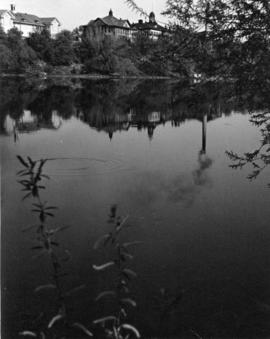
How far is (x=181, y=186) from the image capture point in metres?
10.6

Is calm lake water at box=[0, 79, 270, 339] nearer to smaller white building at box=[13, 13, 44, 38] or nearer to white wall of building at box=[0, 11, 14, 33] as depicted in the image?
white wall of building at box=[0, 11, 14, 33]

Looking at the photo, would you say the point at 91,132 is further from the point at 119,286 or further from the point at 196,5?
the point at 119,286

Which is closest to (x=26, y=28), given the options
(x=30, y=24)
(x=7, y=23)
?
(x=30, y=24)

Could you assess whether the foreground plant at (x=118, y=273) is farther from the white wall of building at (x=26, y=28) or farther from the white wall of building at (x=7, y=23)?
the white wall of building at (x=26, y=28)

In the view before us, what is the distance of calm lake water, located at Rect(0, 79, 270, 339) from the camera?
536 cm

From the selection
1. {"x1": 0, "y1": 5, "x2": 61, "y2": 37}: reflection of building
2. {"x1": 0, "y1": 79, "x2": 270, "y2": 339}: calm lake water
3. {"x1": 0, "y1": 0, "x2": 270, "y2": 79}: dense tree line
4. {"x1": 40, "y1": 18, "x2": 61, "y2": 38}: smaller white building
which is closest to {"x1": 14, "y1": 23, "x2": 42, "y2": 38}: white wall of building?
{"x1": 0, "y1": 5, "x2": 61, "y2": 37}: reflection of building

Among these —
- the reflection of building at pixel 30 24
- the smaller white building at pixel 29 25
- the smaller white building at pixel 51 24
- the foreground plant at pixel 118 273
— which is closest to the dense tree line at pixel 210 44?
the foreground plant at pixel 118 273

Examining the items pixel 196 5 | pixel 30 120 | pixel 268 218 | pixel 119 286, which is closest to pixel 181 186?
pixel 268 218

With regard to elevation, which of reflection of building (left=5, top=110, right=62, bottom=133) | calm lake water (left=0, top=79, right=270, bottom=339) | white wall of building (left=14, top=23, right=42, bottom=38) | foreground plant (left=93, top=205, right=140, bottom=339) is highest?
white wall of building (left=14, top=23, right=42, bottom=38)

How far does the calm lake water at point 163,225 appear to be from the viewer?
17.6ft

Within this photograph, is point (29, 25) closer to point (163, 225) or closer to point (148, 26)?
point (163, 225)

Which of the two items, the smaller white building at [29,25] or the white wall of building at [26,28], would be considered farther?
the white wall of building at [26,28]

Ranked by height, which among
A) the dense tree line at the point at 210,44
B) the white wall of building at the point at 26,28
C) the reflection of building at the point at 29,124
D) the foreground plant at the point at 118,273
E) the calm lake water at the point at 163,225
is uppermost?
the white wall of building at the point at 26,28

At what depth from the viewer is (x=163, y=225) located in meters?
8.10
